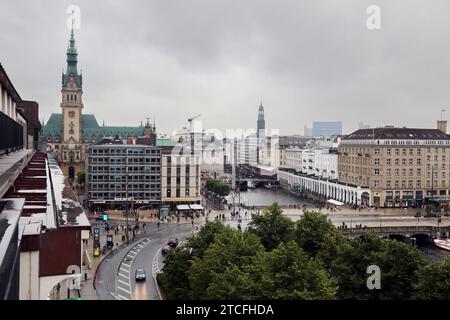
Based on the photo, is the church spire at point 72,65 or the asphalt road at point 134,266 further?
the church spire at point 72,65

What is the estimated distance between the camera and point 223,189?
57000 millimetres

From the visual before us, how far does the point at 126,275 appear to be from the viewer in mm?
24500

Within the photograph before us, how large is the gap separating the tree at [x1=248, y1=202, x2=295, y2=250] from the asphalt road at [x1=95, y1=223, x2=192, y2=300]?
5.60 meters

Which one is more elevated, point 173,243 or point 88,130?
point 88,130

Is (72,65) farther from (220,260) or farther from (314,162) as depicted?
(220,260)

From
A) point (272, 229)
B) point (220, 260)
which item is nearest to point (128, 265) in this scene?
point (272, 229)

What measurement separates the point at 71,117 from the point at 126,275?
62.6 m

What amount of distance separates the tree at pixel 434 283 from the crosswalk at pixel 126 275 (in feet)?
36.3

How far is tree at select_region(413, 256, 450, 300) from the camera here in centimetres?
1453

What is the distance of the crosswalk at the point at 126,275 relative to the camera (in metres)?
21.1

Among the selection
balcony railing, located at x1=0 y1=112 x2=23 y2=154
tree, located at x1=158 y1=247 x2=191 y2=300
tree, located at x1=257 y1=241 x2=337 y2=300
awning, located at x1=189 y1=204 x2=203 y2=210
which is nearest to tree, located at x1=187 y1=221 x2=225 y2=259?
tree, located at x1=158 y1=247 x2=191 y2=300

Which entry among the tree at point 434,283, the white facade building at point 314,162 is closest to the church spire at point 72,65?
the white facade building at point 314,162

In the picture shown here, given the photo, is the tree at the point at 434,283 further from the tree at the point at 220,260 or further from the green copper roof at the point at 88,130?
the green copper roof at the point at 88,130

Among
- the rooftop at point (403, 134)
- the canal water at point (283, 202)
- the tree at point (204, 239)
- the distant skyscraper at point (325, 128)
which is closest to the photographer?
the tree at point (204, 239)
